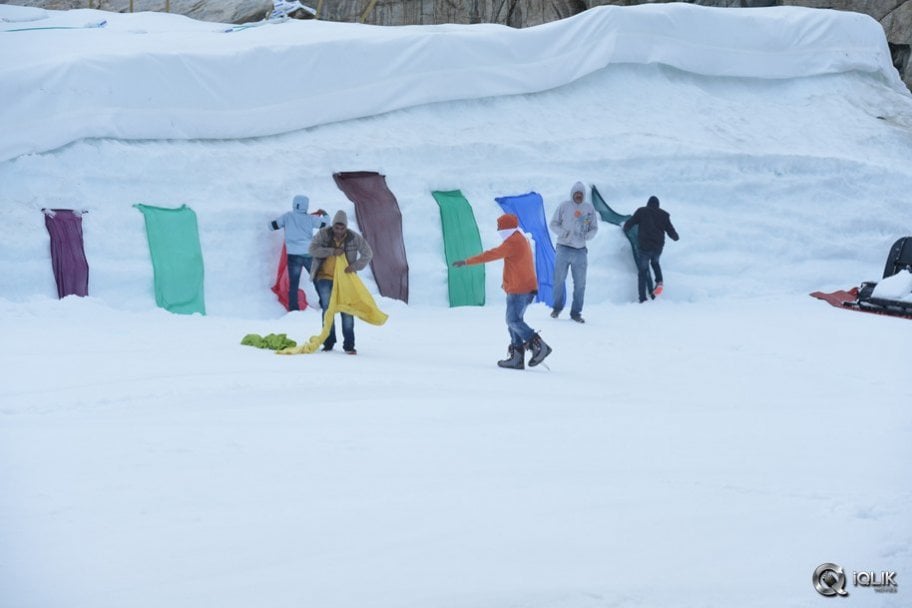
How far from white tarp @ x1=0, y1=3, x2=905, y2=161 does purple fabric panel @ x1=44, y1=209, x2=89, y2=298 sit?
1.41 m

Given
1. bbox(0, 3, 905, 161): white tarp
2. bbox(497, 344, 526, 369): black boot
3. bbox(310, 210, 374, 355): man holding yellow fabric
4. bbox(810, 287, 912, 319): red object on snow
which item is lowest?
bbox(810, 287, 912, 319): red object on snow

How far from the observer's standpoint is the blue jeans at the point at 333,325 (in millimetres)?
11570

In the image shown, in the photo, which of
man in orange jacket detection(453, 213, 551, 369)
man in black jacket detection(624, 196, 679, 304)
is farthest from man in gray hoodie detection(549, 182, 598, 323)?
man in orange jacket detection(453, 213, 551, 369)

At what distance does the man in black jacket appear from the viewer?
1650cm

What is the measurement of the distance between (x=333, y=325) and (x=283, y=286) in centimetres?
368

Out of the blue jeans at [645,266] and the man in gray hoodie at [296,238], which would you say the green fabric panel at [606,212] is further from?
the man in gray hoodie at [296,238]

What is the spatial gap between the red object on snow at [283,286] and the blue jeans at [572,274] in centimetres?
310

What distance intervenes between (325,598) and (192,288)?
10182 mm

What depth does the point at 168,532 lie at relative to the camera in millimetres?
5496

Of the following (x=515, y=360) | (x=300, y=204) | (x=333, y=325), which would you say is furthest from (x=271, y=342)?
(x=300, y=204)

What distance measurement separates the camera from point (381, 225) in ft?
53.3

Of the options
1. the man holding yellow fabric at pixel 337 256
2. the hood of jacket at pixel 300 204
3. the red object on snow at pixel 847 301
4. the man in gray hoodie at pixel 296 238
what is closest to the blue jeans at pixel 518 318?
the man holding yellow fabric at pixel 337 256

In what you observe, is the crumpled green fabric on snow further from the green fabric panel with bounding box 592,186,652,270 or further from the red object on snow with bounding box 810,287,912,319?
the red object on snow with bounding box 810,287,912,319

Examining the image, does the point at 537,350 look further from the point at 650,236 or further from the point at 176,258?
the point at 650,236
